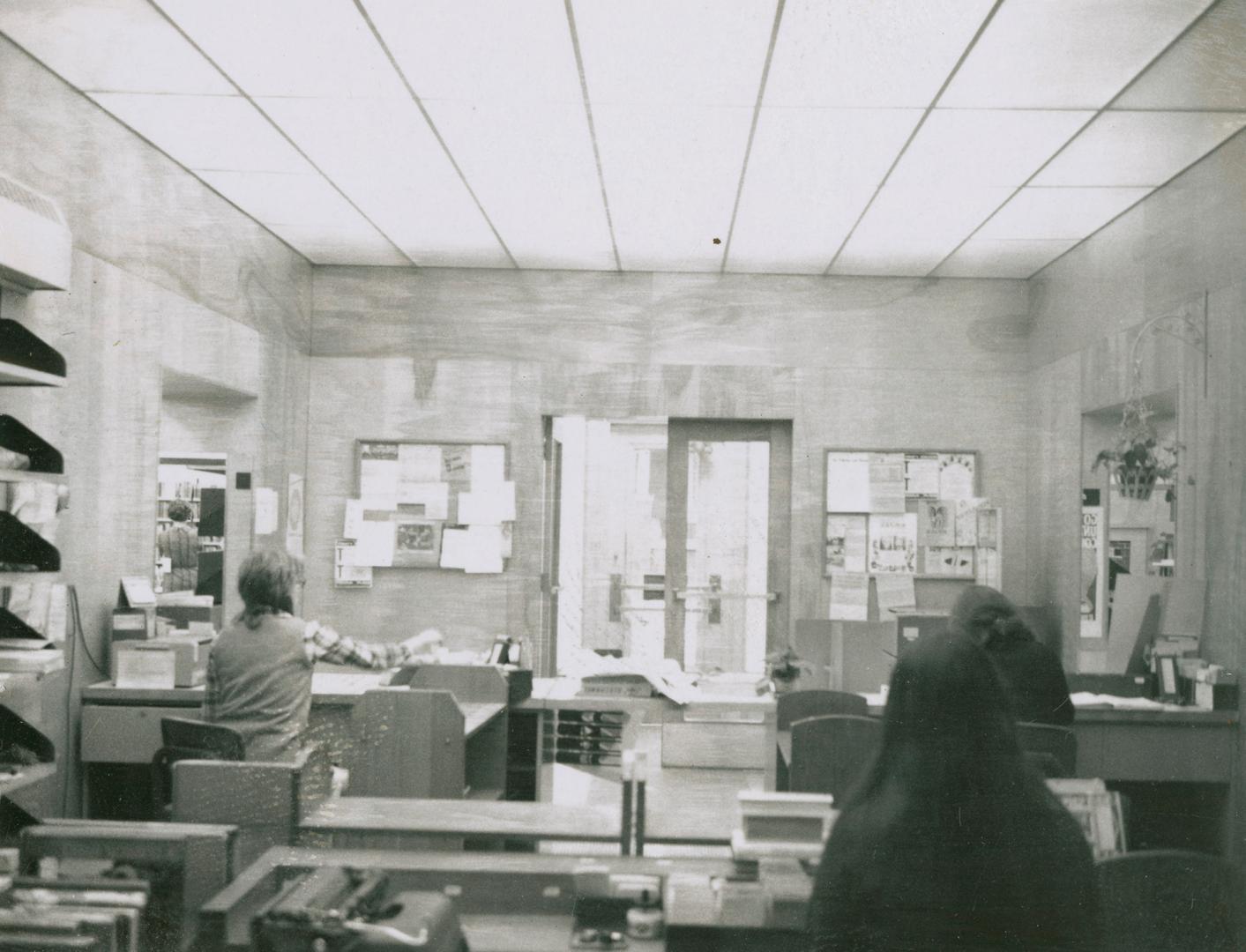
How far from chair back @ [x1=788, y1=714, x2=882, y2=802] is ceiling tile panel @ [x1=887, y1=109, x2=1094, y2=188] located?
4.56 feet

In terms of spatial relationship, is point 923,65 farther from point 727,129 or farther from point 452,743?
point 452,743

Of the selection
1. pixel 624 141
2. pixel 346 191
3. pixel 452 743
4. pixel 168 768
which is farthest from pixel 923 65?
pixel 168 768

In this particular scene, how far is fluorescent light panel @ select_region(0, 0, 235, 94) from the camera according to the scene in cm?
172

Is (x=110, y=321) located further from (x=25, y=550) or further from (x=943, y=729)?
(x=943, y=729)

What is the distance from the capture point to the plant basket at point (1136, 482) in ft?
6.75

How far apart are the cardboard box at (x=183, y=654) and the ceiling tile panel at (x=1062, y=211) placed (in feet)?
6.83

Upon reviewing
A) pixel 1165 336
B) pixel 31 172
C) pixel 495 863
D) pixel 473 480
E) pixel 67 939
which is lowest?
pixel 67 939

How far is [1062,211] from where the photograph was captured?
217 cm

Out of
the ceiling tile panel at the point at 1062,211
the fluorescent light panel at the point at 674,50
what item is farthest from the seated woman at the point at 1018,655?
the fluorescent light panel at the point at 674,50

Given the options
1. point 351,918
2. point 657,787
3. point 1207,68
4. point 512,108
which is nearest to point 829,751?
point 657,787

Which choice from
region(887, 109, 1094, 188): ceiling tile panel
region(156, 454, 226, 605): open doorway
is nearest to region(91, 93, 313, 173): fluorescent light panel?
region(156, 454, 226, 605): open doorway

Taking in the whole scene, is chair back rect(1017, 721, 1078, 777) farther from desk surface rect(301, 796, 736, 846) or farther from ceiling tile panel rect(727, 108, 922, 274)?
ceiling tile panel rect(727, 108, 922, 274)

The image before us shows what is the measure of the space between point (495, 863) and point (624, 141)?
5.37 ft

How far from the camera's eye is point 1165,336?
6.21 feet
